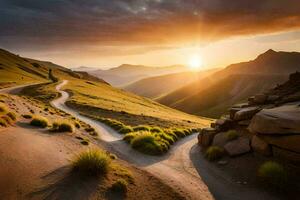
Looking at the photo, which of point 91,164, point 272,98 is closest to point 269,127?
point 272,98

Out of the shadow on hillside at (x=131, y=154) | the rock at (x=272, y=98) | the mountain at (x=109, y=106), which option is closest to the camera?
the shadow on hillside at (x=131, y=154)

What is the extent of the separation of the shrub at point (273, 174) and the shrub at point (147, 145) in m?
9.88

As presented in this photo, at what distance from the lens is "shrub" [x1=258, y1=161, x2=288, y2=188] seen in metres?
18.1

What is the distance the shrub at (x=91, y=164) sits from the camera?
51.7 feet

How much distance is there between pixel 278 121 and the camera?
2142 cm

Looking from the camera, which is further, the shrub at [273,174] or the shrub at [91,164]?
the shrub at [273,174]

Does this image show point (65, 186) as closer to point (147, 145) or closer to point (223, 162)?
point (147, 145)

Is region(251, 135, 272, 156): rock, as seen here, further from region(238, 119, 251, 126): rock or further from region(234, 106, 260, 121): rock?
region(234, 106, 260, 121): rock

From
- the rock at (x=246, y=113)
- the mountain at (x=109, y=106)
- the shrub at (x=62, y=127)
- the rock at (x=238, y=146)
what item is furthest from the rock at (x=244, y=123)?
the mountain at (x=109, y=106)

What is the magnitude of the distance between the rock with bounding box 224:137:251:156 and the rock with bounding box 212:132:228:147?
4.03 ft

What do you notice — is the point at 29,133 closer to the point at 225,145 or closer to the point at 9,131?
the point at 9,131

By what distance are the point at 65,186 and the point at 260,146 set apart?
53.8 feet

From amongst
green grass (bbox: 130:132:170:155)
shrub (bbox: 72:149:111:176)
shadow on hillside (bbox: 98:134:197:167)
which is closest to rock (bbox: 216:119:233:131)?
shadow on hillside (bbox: 98:134:197:167)

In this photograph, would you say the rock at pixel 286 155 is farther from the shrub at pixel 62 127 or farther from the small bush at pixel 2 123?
the small bush at pixel 2 123
